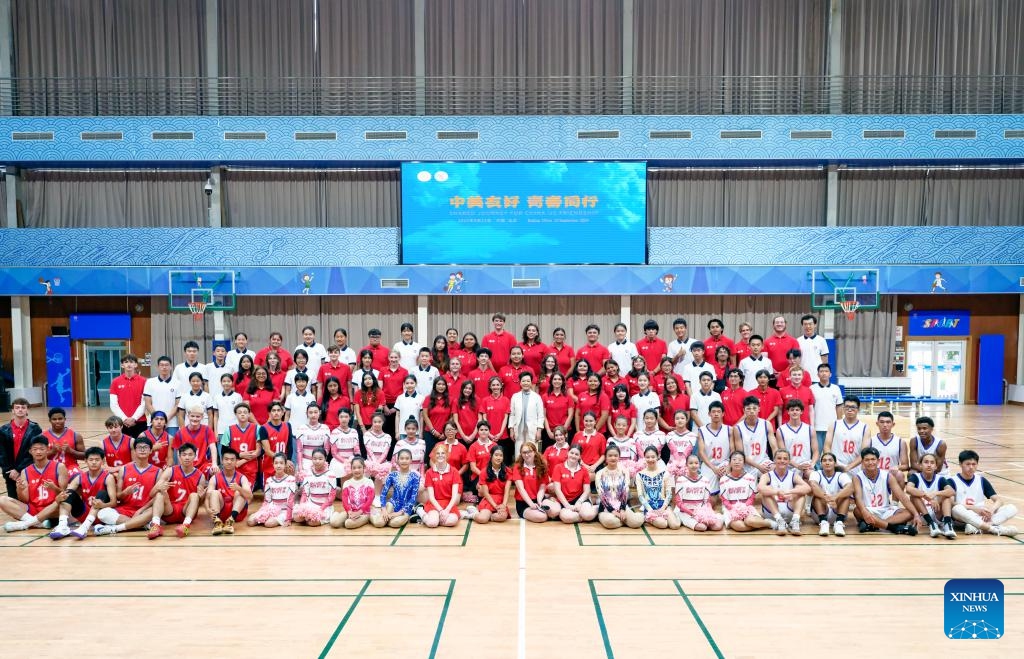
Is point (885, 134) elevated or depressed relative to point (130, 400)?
elevated

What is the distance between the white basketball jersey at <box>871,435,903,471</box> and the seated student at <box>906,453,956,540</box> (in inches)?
16.2

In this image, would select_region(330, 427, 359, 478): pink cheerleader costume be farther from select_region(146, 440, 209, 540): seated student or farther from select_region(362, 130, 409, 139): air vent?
select_region(362, 130, 409, 139): air vent

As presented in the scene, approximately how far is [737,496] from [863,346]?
1319 cm

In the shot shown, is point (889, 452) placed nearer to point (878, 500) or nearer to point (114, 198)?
point (878, 500)

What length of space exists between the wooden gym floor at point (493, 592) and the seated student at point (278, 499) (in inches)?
9.4

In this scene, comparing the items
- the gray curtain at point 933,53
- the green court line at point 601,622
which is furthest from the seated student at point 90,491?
the gray curtain at point 933,53

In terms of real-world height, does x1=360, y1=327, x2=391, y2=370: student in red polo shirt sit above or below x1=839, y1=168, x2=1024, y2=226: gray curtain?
below

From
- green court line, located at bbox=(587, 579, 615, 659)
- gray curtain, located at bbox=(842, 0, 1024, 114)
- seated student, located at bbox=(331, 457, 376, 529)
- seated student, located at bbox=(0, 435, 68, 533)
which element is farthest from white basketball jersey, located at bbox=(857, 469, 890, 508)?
gray curtain, located at bbox=(842, 0, 1024, 114)

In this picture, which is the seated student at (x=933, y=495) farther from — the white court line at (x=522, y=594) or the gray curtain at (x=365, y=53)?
the gray curtain at (x=365, y=53)

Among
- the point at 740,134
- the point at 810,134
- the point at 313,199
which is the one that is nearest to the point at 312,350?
the point at 313,199

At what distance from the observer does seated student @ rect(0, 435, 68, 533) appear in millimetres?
7746

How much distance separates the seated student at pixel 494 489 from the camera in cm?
801

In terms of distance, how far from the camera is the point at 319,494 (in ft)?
26.7

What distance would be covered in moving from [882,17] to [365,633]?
827 inches
